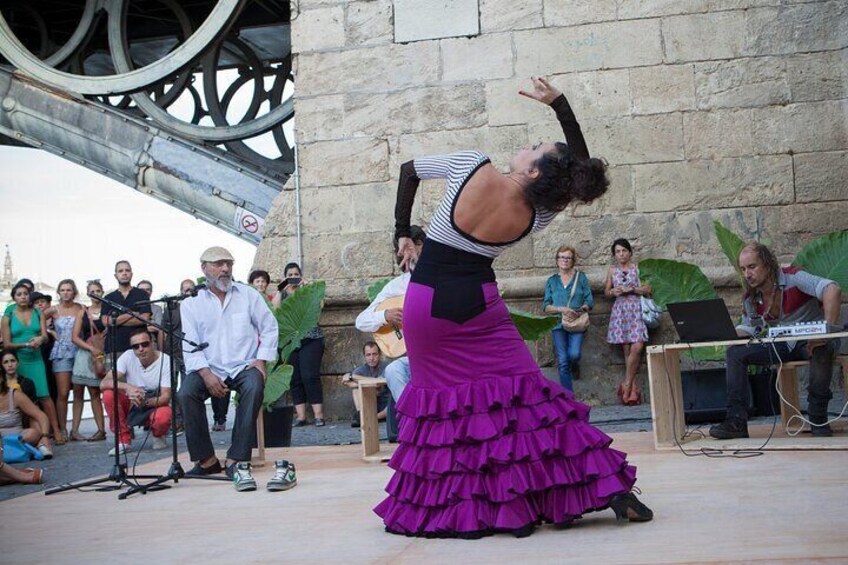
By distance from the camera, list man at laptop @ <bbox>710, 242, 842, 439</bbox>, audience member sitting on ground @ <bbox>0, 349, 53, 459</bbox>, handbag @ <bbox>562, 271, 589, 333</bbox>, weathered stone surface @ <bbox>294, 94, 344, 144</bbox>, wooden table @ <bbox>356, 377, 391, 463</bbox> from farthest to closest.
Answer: weathered stone surface @ <bbox>294, 94, 344, 144</bbox> → handbag @ <bbox>562, 271, 589, 333</bbox> → audience member sitting on ground @ <bbox>0, 349, 53, 459</bbox> → wooden table @ <bbox>356, 377, 391, 463</bbox> → man at laptop @ <bbox>710, 242, 842, 439</bbox>

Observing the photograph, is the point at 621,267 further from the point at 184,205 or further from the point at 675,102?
the point at 184,205

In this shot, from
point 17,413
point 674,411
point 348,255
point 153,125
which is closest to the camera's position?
point 674,411

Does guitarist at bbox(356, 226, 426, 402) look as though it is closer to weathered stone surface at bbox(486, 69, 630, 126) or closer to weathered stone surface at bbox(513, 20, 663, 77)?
weathered stone surface at bbox(486, 69, 630, 126)

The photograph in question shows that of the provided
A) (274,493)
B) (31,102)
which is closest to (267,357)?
(274,493)

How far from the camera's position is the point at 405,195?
4.42 m

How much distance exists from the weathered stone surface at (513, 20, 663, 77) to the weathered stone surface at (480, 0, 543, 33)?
0.13 metres

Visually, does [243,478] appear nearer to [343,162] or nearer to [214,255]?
[214,255]

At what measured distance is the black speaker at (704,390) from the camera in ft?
28.1

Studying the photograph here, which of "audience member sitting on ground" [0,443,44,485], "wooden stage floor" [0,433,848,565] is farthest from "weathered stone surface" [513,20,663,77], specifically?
"audience member sitting on ground" [0,443,44,485]

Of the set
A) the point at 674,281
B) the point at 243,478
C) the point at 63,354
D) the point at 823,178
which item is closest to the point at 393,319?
the point at 243,478

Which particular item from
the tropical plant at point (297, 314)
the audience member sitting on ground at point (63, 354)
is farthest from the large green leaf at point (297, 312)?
the audience member sitting on ground at point (63, 354)

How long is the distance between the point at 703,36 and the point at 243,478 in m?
6.13

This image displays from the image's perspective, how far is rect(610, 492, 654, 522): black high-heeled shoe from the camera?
13.3 ft

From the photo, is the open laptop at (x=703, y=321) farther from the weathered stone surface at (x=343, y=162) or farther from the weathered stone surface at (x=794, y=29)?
the weathered stone surface at (x=343, y=162)
